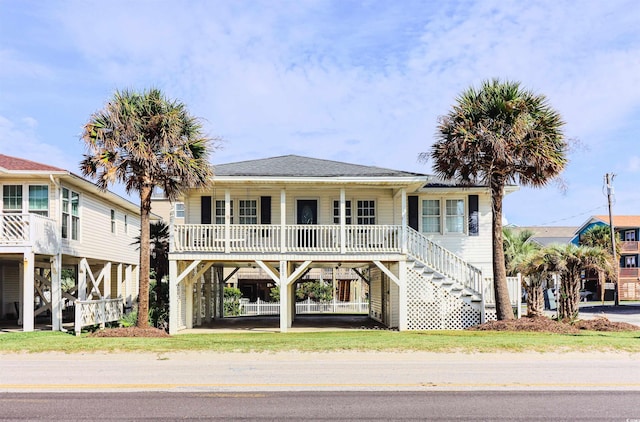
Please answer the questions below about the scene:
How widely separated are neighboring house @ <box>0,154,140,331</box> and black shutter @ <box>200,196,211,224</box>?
4328mm

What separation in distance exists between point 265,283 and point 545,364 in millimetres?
35667

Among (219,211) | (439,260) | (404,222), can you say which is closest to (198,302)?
(219,211)

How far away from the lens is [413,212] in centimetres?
2520

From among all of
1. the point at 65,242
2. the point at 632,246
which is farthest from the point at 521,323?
the point at 632,246

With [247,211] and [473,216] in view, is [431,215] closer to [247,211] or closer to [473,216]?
[473,216]

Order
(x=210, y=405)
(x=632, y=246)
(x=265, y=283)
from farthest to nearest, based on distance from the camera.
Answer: (x=632, y=246), (x=265, y=283), (x=210, y=405)

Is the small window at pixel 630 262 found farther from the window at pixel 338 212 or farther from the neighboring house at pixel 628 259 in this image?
the window at pixel 338 212

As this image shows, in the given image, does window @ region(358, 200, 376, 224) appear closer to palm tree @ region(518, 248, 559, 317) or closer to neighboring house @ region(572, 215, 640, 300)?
palm tree @ region(518, 248, 559, 317)

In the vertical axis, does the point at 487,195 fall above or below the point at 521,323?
above

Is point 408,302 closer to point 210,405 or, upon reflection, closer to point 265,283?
point 210,405

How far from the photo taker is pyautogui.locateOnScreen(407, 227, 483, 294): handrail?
23.1m

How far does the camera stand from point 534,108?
21.3 meters

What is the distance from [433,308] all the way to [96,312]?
11602 mm

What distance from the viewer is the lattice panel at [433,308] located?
22734 mm
